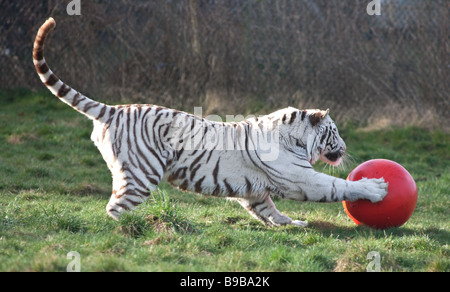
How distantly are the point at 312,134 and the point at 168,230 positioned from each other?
192 centimetres

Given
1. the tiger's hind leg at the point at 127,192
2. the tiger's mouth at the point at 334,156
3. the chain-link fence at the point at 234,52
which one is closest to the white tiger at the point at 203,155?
the tiger's hind leg at the point at 127,192

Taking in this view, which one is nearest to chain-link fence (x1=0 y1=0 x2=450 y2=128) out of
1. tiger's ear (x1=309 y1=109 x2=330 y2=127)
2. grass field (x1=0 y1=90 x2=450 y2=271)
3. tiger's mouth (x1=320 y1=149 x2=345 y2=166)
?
grass field (x1=0 y1=90 x2=450 y2=271)

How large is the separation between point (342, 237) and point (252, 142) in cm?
126

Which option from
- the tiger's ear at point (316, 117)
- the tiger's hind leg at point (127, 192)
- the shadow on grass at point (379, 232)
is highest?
the tiger's ear at point (316, 117)

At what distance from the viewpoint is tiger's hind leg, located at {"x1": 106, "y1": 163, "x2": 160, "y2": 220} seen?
5.67 metres

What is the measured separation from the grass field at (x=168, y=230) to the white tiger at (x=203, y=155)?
0.89 feet

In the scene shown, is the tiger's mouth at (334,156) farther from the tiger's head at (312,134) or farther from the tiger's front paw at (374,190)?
the tiger's front paw at (374,190)

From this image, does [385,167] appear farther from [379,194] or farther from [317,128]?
[317,128]

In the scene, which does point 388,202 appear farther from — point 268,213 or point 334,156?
point 268,213

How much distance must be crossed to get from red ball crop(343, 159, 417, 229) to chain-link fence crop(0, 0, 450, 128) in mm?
5032

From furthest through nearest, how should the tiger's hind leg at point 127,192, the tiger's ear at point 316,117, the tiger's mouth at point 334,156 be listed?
1. the tiger's mouth at point 334,156
2. the tiger's ear at point 316,117
3. the tiger's hind leg at point 127,192

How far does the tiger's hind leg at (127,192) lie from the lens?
5.67m

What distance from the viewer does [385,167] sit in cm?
590
